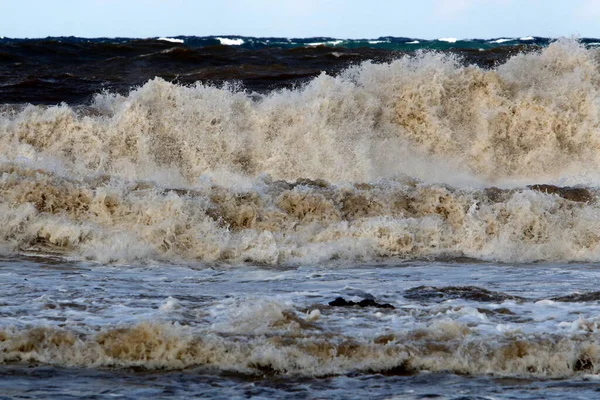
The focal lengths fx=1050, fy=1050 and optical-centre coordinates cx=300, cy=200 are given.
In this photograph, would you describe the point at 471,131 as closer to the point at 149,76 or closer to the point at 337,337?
the point at 149,76

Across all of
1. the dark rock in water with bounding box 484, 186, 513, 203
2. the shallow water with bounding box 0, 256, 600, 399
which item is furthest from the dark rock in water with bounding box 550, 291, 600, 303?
A: the dark rock in water with bounding box 484, 186, 513, 203

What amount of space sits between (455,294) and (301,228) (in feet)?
12.2

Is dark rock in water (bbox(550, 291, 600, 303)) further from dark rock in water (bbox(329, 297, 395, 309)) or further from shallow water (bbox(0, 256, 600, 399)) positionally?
dark rock in water (bbox(329, 297, 395, 309))

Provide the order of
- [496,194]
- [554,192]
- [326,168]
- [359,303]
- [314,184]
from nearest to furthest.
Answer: [359,303] < [496,194] < [314,184] < [554,192] < [326,168]

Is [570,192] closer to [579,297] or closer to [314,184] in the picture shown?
[314,184]

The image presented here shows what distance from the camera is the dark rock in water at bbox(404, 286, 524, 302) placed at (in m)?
7.94

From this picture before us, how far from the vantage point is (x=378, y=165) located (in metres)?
15.9

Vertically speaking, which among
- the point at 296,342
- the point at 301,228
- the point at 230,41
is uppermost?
A: the point at 230,41

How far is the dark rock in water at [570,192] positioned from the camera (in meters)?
12.8

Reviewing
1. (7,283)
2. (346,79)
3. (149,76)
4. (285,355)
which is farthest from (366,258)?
(149,76)

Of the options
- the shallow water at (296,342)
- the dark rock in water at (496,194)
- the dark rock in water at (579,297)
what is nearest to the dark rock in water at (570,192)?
the dark rock in water at (496,194)

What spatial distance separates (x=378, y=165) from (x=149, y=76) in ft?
24.3

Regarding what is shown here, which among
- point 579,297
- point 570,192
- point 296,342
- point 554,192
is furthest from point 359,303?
point 570,192

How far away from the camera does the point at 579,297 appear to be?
26.4 ft
